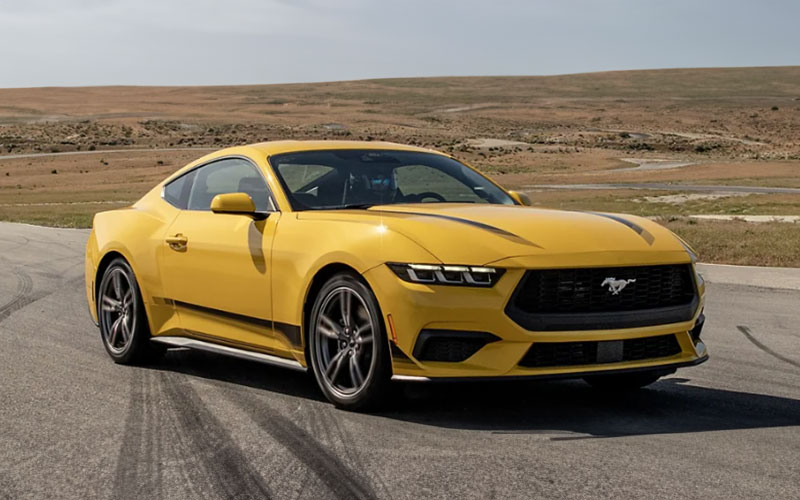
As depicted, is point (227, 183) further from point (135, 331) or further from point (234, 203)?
point (135, 331)

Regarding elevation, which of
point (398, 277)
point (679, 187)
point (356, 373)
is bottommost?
point (679, 187)

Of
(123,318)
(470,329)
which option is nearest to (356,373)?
(470,329)

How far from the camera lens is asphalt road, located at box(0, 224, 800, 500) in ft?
15.7

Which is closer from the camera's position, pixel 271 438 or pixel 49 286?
pixel 271 438

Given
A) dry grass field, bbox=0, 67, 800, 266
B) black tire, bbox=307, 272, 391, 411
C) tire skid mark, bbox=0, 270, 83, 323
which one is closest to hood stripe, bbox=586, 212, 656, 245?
black tire, bbox=307, 272, 391, 411

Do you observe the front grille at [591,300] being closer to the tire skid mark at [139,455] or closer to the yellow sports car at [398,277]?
the yellow sports car at [398,277]

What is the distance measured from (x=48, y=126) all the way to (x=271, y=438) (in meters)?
112

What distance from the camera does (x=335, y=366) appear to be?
627 centimetres

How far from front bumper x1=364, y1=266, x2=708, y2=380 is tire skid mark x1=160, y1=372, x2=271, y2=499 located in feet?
3.19

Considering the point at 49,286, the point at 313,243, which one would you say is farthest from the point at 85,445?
the point at 49,286

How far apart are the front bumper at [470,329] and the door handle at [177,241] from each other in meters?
2.07

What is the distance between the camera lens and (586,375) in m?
5.77

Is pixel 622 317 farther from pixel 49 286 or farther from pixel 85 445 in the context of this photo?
pixel 49 286

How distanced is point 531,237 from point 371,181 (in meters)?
1.61
